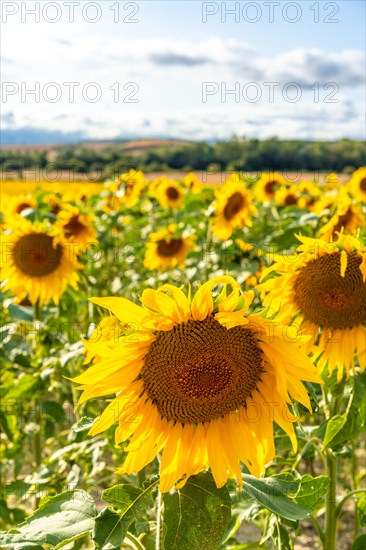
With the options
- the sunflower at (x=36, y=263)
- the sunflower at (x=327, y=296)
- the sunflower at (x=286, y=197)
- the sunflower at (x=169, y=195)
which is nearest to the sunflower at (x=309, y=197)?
the sunflower at (x=286, y=197)

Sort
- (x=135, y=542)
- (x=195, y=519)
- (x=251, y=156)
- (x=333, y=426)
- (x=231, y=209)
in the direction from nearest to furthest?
1. (x=195, y=519)
2. (x=135, y=542)
3. (x=333, y=426)
4. (x=231, y=209)
5. (x=251, y=156)

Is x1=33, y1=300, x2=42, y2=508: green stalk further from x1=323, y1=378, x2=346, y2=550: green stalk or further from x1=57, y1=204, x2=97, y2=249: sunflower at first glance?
x1=323, y1=378, x2=346, y2=550: green stalk

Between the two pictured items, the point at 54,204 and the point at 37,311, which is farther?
the point at 54,204

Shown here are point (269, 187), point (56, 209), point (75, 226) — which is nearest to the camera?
point (75, 226)

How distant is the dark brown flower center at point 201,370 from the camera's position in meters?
1.46

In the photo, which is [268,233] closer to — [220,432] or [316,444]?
[316,444]

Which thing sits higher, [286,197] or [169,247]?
[286,197]

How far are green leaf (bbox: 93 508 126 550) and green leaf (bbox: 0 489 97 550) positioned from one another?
39mm

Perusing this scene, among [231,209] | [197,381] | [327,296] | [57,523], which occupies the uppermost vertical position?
[231,209]

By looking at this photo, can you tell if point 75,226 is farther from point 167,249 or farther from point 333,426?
point 333,426

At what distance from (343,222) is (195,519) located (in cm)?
201

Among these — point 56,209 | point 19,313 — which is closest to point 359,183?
point 56,209

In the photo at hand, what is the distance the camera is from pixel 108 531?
1.46 meters

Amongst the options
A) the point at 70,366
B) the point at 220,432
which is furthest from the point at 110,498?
the point at 70,366
